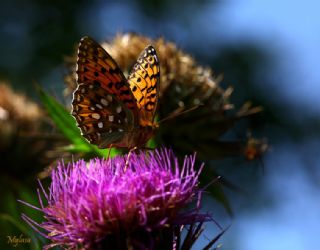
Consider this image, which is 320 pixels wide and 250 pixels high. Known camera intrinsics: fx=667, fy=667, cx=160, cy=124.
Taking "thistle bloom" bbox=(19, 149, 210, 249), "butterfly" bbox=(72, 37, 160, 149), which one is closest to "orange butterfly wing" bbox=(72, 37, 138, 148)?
"butterfly" bbox=(72, 37, 160, 149)

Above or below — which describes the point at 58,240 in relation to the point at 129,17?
below

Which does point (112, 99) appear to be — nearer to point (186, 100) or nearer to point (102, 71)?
point (102, 71)

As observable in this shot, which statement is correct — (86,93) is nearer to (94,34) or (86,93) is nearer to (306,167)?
(94,34)

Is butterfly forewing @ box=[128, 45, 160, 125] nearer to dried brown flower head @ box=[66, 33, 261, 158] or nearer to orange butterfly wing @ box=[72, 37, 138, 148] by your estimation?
orange butterfly wing @ box=[72, 37, 138, 148]

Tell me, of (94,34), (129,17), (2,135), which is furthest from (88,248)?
(129,17)

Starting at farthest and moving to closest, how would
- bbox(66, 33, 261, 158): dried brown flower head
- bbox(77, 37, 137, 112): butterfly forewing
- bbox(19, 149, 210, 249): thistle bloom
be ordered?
bbox(66, 33, 261, 158): dried brown flower head, bbox(77, 37, 137, 112): butterfly forewing, bbox(19, 149, 210, 249): thistle bloom

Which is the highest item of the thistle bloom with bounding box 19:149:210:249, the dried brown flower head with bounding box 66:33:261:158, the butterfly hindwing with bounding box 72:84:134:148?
the dried brown flower head with bounding box 66:33:261:158

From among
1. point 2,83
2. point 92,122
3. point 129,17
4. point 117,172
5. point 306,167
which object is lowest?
point 117,172
